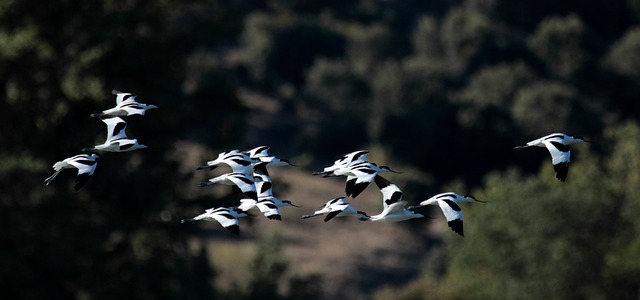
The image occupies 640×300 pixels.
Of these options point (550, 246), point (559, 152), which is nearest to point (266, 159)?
point (559, 152)

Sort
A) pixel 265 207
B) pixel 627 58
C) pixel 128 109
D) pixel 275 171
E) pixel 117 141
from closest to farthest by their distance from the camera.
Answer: pixel 265 207 < pixel 117 141 < pixel 128 109 < pixel 275 171 < pixel 627 58

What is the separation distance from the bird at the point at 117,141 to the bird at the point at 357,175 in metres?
3.95

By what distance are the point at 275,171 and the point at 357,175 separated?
241 feet

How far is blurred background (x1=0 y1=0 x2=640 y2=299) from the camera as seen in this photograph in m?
59.7

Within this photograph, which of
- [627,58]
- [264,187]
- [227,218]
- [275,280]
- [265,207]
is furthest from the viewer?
[627,58]

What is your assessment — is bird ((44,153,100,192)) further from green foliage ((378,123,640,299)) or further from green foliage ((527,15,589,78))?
green foliage ((527,15,589,78))

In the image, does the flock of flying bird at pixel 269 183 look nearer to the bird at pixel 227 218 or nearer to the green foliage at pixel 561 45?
the bird at pixel 227 218

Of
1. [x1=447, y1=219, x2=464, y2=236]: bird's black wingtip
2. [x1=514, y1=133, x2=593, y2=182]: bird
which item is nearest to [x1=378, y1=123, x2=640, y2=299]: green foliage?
[x1=514, y1=133, x2=593, y2=182]: bird

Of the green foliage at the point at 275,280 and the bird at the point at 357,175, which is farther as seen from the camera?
the green foliage at the point at 275,280

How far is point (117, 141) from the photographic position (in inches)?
1029

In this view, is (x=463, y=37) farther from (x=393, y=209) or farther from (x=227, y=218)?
(x=227, y=218)

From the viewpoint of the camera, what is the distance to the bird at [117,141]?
25.8 m

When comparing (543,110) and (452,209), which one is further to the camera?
(543,110)

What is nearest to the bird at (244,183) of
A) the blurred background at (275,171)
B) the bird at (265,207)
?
the bird at (265,207)
